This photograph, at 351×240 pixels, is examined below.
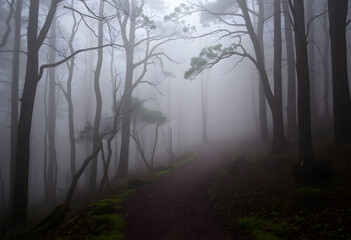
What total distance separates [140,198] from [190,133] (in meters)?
59.6

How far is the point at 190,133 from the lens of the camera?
221ft

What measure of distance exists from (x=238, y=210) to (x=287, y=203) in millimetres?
1312

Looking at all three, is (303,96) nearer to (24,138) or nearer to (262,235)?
(262,235)

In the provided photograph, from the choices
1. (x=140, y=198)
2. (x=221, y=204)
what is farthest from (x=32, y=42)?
(x=221, y=204)

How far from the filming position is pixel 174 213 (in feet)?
20.9

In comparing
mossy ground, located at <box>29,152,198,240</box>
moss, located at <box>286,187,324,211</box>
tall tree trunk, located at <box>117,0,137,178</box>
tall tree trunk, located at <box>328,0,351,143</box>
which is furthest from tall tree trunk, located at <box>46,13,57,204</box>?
tall tree trunk, located at <box>328,0,351,143</box>

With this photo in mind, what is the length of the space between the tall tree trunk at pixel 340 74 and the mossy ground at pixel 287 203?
73 cm

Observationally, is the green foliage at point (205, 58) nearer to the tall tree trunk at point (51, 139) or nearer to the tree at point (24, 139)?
the tree at point (24, 139)

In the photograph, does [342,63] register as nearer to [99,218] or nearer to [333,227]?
[333,227]

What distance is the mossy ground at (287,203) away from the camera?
4.12 meters

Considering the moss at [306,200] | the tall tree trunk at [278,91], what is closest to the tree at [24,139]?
the moss at [306,200]

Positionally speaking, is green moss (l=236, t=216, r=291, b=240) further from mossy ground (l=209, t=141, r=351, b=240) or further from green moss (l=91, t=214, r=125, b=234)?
green moss (l=91, t=214, r=125, b=234)

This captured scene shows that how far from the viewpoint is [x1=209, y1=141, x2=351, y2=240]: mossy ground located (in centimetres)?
412

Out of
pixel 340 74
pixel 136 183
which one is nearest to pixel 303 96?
pixel 340 74
